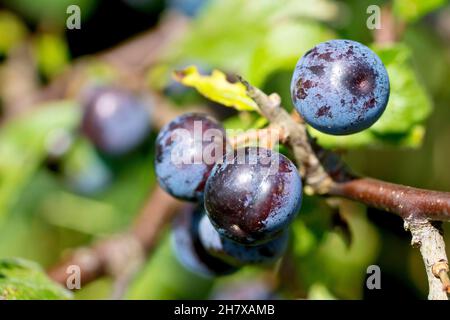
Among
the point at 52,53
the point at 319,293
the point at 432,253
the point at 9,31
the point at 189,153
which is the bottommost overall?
the point at 432,253

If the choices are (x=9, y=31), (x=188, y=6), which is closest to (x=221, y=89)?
(x=188, y=6)

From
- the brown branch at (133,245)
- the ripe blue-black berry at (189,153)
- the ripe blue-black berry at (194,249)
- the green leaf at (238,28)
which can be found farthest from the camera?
the green leaf at (238,28)

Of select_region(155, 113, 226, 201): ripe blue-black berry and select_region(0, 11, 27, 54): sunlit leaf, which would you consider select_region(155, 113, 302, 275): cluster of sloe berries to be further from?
select_region(0, 11, 27, 54): sunlit leaf

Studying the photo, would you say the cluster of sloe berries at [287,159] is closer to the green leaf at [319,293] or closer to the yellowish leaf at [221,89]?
the yellowish leaf at [221,89]

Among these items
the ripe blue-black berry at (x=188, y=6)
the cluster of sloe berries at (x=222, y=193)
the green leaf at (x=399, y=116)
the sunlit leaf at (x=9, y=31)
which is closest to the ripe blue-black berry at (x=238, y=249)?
the cluster of sloe berries at (x=222, y=193)

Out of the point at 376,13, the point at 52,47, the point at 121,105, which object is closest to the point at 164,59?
the point at 121,105

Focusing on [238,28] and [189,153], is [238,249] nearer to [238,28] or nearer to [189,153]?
[189,153]
